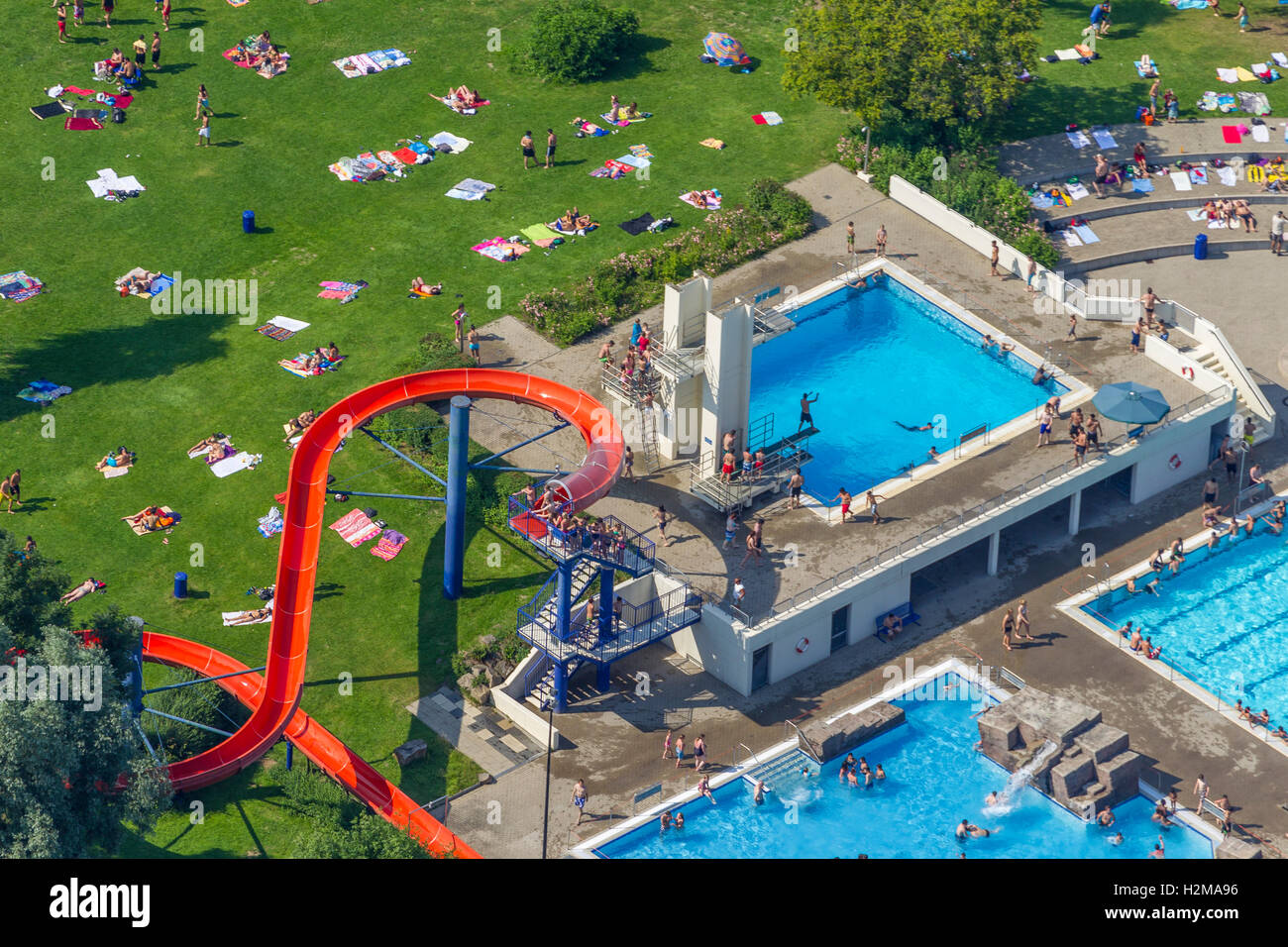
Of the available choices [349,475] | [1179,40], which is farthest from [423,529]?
[1179,40]

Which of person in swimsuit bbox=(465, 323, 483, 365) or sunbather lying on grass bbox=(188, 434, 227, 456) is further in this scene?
person in swimsuit bbox=(465, 323, 483, 365)

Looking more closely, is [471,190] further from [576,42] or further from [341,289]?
[576,42]

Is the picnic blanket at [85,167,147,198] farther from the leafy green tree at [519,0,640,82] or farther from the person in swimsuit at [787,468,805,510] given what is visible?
the person in swimsuit at [787,468,805,510]

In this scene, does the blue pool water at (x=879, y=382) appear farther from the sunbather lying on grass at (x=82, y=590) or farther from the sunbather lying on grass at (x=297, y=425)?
the sunbather lying on grass at (x=82, y=590)

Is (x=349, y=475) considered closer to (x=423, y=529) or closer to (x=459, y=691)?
(x=423, y=529)

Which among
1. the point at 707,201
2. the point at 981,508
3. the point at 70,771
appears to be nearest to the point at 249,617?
the point at 70,771

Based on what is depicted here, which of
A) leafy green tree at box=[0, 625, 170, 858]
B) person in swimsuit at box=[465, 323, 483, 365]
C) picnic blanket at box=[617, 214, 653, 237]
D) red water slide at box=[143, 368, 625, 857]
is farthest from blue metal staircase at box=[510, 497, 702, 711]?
picnic blanket at box=[617, 214, 653, 237]
